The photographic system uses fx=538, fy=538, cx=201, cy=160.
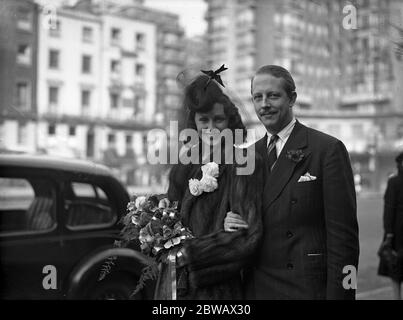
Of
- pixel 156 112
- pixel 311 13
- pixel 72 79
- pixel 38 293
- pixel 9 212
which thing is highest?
pixel 311 13

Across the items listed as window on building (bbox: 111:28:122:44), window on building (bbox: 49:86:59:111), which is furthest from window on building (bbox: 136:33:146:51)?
window on building (bbox: 49:86:59:111)

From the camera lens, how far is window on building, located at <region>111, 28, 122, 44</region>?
5.66 meters

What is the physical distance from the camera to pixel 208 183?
2.06 metres

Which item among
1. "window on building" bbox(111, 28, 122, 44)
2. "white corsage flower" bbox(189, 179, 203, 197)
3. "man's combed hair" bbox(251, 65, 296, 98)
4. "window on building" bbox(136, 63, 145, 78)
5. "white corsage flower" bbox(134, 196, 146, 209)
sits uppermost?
"window on building" bbox(111, 28, 122, 44)

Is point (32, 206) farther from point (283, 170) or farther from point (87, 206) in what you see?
point (283, 170)

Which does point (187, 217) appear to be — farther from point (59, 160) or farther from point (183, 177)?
point (59, 160)

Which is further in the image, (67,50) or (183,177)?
(67,50)

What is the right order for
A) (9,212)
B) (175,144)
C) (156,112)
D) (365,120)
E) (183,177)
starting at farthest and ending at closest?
(365,120)
(156,112)
(9,212)
(175,144)
(183,177)

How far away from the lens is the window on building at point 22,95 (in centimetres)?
518

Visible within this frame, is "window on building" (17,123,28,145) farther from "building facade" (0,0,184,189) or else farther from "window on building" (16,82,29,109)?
"window on building" (16,82,29,109)

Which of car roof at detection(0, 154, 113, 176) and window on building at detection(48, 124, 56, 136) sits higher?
window on building at detection(48, 124, 56, 136)

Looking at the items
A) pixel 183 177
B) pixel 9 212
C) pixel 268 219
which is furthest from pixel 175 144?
pixel 9 212

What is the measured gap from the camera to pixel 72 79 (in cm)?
580
